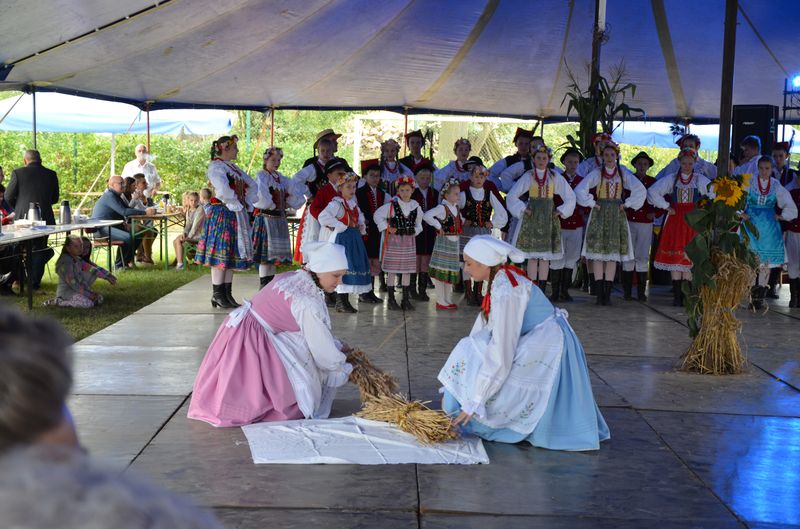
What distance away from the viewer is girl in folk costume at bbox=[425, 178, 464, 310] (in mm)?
7352

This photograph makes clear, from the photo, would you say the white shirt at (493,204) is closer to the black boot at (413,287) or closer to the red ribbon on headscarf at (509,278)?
the black boot at (413,287)

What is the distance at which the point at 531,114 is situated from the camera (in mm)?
12633

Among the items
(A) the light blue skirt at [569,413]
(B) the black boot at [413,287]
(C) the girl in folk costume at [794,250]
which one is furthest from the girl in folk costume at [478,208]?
(A) the light blue skirt at [569,413]

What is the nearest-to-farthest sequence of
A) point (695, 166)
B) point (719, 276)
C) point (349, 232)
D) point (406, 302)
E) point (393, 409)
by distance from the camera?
point (393, 409) → point (719, 276) → point (349, 232) → point (406, 302) → point (695, 166)

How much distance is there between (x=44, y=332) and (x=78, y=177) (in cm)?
1778

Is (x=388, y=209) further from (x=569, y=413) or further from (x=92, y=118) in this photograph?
(x=92, y=118)

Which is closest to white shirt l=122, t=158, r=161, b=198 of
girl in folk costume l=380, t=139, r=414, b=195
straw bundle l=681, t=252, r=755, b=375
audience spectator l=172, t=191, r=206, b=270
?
audience spectator l=172, t=191, r=206, b=270

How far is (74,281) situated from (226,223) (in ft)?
4.54

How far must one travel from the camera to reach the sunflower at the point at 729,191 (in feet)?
16.7

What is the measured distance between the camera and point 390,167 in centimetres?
810

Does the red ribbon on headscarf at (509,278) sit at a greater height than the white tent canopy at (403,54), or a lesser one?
lesser

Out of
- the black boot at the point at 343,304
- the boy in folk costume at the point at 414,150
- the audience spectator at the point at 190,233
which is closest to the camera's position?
the black boot at the point at 343,304

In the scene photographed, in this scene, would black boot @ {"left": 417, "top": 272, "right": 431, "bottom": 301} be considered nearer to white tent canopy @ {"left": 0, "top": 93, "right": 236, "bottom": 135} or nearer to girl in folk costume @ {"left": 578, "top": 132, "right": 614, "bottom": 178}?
girl in folk costume @ {"left": 578, "top": 132, "right": 614, "bottom": 178}

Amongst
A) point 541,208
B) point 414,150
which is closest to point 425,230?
point 414,150
